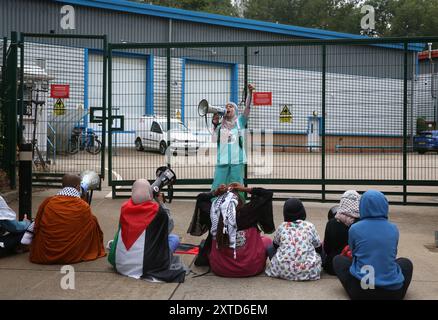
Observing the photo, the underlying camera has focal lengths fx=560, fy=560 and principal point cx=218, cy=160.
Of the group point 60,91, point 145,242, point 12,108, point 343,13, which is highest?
point 343,13

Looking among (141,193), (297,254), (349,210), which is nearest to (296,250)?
(297,254)

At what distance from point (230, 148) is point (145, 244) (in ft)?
9.40

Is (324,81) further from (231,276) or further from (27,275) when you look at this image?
(27,275)

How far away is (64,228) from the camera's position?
21.1 ft

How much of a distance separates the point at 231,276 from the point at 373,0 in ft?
238

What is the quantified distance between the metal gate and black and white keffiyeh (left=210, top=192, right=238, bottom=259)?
518 centimetres

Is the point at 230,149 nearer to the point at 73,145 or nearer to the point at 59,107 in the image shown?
the point at 59,107

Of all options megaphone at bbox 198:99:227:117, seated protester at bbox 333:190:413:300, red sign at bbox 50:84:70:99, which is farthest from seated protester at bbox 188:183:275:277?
red sign at bbox 50:84:70:99

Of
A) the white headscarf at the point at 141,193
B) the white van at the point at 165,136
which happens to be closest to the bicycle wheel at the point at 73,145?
the white van at the point at 165,136

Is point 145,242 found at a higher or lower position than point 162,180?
lower

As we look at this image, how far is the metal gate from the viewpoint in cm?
1098

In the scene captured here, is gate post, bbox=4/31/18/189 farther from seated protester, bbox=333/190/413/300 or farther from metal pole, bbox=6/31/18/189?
seated protester, bbox=333/190/413/300

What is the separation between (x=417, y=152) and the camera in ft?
35.9

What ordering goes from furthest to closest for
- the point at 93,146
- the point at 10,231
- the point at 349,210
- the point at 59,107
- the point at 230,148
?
the point at 93,146 → the point at 59,107 → the point at 230,148 → the point at 10,231 → the point at 349,210
